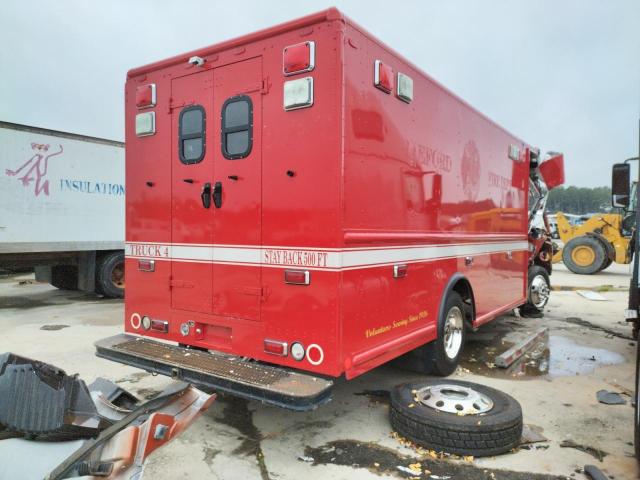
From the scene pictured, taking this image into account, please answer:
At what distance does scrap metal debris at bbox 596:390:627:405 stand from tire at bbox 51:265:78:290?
10.7 m

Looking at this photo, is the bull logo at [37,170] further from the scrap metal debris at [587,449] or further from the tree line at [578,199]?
the tree line at [578,199]

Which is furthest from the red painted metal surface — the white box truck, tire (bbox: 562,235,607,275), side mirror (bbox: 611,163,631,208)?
tire (bbox: 562,235,607,275)

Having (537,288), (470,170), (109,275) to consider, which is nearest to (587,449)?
(470,170)

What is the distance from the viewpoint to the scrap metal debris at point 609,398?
15.6ft

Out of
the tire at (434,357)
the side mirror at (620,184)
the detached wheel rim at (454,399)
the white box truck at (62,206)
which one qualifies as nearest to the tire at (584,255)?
the side mirror at (620,184)

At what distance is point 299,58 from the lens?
3.52m

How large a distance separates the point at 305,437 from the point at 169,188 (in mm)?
2489

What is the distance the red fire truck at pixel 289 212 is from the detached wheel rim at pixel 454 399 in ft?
1.42

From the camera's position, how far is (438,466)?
3428mm

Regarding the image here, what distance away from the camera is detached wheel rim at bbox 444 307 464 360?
5348 mm

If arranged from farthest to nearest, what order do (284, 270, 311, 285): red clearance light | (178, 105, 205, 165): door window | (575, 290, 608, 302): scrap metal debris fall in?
(575, 290, 608, 302): scrap metal debris, (178, 105, 205, 165): door window, (284, 270, 311, 285): red clearance light

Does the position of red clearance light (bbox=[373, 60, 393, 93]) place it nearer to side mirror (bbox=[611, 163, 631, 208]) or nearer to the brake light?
→ the brake light

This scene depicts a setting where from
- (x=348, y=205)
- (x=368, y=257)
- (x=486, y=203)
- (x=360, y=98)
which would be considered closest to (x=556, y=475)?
(x=368, y=257)

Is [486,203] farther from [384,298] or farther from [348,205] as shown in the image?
[348,205]
